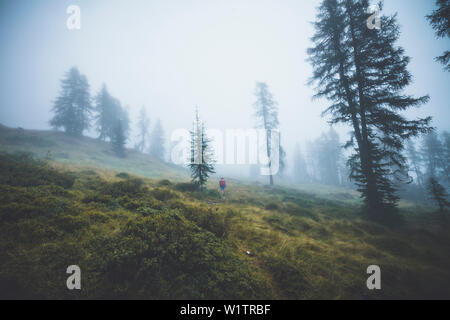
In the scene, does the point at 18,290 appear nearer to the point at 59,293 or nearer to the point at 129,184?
the point at 59,293

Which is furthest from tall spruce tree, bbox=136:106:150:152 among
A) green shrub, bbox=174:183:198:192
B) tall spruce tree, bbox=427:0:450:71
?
tall spruce tree, bbox=427:0:450:71

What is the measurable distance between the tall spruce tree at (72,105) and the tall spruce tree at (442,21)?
44570 mm

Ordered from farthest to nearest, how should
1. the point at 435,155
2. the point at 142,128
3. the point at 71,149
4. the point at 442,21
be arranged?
1. the point at 142,128
2. the point at 435,155
3. the point at 71,149
4. the point at 442,21

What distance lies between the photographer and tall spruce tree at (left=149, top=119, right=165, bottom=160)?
47.8 metres

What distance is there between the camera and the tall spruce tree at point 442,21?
782cm

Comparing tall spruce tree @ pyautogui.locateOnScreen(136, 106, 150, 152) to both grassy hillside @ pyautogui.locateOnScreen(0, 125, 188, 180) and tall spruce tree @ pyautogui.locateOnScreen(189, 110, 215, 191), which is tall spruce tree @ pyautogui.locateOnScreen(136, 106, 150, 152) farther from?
tall spruce tree @ pyautogui.locateOnScreen(189, 110, 215, 191)

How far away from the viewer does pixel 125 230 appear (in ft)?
14.9

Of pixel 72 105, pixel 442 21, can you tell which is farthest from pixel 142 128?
pixel 442 21

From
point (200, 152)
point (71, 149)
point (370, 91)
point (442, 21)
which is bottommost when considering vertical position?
point (200, 152)

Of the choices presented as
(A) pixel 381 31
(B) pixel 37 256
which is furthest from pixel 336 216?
(B) pixel 37 256

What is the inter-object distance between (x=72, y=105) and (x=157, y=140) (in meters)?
20.0

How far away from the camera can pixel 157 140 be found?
48.2 metres

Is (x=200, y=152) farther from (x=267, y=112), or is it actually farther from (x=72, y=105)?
(x=72, y=105)
